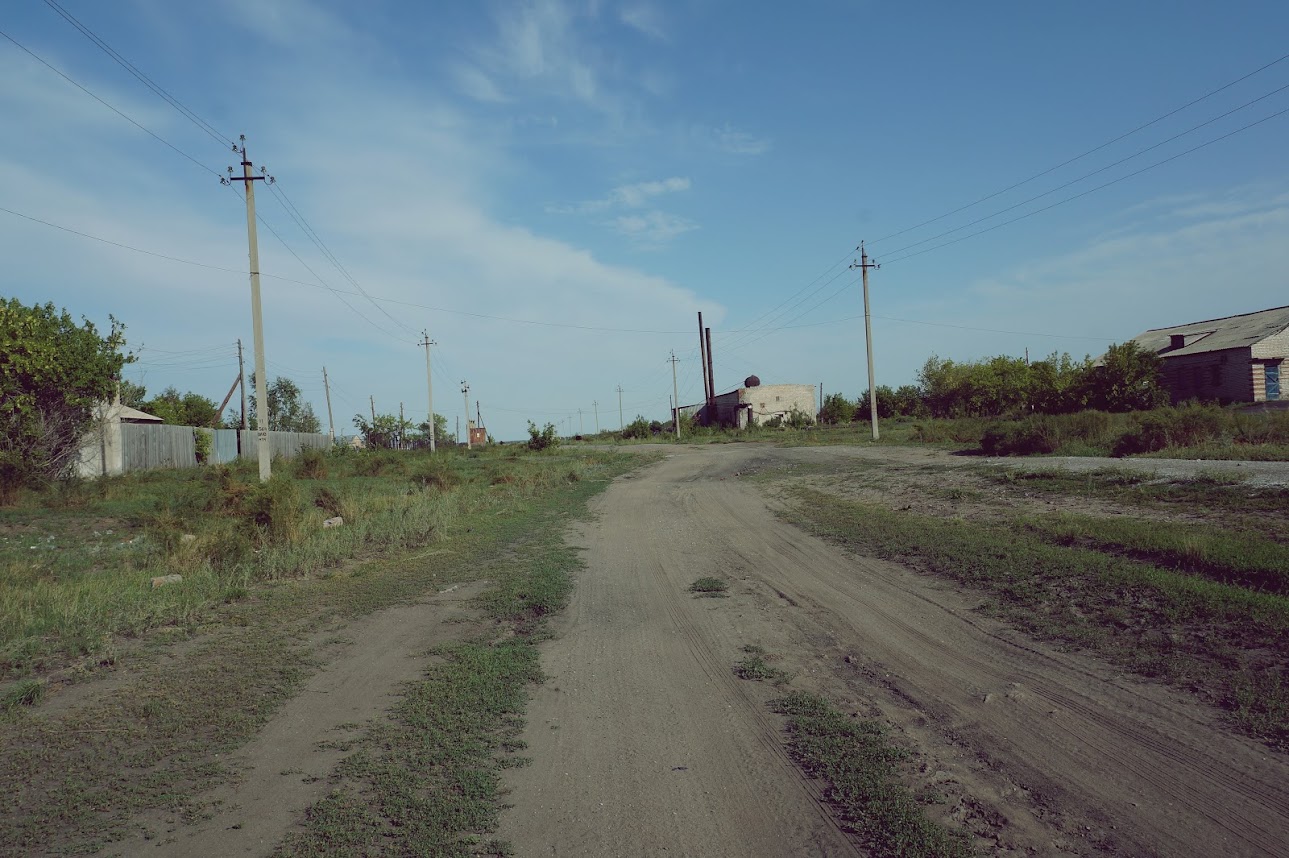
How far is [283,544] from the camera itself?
12.8 metres

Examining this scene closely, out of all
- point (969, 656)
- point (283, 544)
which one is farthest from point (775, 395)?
point (969, 656)

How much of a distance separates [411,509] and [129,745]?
12202 millimetres

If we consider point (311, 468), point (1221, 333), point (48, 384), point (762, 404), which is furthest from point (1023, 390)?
point (48, 384)

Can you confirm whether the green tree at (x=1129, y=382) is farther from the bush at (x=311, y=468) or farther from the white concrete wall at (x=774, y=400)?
the white concrete wall at (x=774, y=400)

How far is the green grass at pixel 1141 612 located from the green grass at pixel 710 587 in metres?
2.55

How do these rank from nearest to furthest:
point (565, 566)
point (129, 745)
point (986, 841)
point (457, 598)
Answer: point (986, 841)
point (129, 745)
point (457, 598)
point (565, 566)

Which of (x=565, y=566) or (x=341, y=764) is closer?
(x=341, y=764)

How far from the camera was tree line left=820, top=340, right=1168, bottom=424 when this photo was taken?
3013cm

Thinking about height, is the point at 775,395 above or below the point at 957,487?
above

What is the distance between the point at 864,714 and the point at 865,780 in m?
1.03

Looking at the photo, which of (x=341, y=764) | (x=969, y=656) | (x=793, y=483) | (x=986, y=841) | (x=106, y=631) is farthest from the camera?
(x=793, y=483)

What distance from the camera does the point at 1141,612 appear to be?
6582 mm

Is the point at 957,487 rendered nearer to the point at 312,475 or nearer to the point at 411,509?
the point at 411,509

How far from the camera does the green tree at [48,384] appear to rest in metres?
21.0
